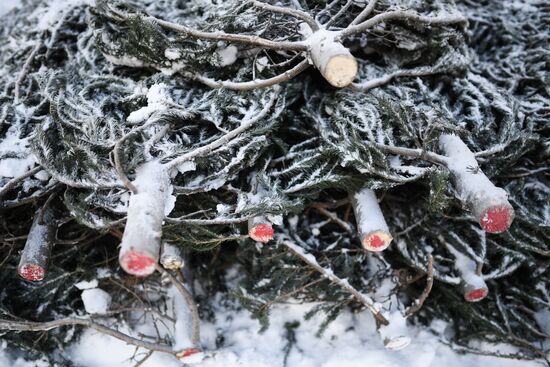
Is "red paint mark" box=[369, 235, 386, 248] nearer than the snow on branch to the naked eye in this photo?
No

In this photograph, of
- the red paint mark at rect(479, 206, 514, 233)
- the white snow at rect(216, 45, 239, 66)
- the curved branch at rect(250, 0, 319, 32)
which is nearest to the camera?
the red paint mark at rect(479, 206, 514, 233)

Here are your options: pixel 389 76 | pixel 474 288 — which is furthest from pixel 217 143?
pixel 474 288

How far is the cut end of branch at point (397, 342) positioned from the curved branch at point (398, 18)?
2.23 m

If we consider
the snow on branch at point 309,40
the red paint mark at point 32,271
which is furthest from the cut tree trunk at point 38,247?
the snow on branch at point 309,40

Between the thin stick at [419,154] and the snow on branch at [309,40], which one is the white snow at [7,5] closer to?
the snow on branch at [309,40]

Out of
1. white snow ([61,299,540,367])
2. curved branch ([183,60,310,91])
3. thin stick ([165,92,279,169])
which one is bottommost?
white snow ([61,299,540,367])

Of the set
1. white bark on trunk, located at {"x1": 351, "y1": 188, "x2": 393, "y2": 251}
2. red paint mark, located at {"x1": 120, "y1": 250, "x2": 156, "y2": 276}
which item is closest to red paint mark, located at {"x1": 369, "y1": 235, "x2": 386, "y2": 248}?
white bark on trunk, located at {"x1": 351, "y1": 188, "x2": 393, "y2": 251}

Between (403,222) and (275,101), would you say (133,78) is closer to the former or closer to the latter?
A: (275,101)

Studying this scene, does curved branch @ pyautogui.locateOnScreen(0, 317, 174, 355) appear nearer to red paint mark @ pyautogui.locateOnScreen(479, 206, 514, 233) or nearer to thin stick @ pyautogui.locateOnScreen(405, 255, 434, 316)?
thin stick @ pyautogui.locateOnScreen(405, 255, 434, 316)

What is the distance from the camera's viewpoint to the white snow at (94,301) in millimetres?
3695

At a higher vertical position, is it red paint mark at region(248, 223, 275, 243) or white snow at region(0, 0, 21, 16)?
white snow at region(0, 0, 21, 16)

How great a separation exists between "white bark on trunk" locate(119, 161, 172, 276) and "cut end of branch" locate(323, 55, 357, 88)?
1173mm

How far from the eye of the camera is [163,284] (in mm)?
3977

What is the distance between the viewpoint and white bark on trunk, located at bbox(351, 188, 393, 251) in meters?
3.01
